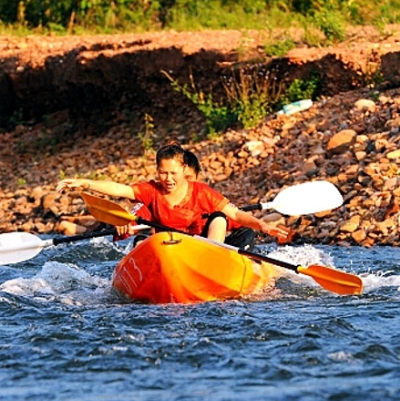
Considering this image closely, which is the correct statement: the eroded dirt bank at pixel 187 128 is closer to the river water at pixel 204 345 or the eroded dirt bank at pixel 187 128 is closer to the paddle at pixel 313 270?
the paddle at pixel 313 270

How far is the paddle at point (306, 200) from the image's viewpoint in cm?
1028

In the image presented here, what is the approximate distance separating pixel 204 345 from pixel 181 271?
143 cm

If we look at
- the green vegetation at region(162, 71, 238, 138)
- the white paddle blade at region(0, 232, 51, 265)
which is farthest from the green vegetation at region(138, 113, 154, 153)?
the white paddle blade at region(0, 232, 51, 265)

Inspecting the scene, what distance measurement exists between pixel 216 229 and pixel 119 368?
8.53 ft

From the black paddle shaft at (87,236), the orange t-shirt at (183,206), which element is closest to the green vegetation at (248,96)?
the orange t-shirt at (183,206)

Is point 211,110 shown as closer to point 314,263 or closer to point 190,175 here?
point 314,263

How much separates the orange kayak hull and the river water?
0.14 metres

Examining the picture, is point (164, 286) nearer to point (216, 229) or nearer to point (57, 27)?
point (216, 229)

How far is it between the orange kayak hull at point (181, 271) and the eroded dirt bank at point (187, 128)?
3.35 m

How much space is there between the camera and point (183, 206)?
9359 millimetres

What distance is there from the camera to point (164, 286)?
8602 mm

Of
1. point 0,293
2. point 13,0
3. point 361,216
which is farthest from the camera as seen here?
point 13,0

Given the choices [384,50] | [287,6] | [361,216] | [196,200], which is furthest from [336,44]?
[196,200]

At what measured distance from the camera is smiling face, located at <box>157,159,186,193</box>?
909 cm
